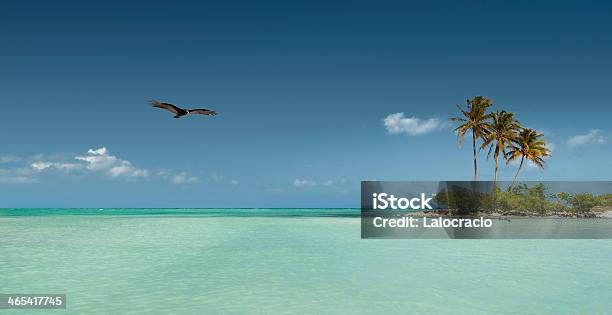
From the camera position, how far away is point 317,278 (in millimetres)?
11758

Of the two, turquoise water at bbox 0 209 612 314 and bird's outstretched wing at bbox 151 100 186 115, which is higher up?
bird's outstretched wing at bbox 151 100 186 115

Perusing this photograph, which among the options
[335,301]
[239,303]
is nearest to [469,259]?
[335,301]

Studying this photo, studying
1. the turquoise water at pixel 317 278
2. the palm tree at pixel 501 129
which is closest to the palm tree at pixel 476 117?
the palm tree at pixel 501 129

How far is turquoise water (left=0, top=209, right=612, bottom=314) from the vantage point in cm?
884

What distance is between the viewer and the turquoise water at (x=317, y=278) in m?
8.84

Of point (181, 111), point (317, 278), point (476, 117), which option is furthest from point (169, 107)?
point (476, 117)

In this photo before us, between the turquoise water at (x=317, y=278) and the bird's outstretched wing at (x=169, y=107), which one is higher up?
the bird's outstretched wing at (x=169, y=107)

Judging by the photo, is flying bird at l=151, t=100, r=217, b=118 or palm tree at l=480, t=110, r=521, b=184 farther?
palm tree at l=480, t=110, r=521, b=184

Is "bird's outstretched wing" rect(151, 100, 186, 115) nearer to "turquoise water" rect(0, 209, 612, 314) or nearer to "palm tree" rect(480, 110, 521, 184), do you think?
"turquoise water" rect(0, 209, 612, 314)

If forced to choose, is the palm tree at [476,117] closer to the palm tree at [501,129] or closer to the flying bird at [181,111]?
the palm tree at [501,129]

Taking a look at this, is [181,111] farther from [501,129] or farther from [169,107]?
[501,129]

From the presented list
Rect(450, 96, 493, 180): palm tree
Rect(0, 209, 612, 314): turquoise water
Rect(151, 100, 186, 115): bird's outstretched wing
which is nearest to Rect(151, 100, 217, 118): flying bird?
Rect(151, 100, 186, 115): bird's outstretched wing

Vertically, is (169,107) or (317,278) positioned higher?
(169,107)

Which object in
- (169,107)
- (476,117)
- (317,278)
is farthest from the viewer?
(476,117)
